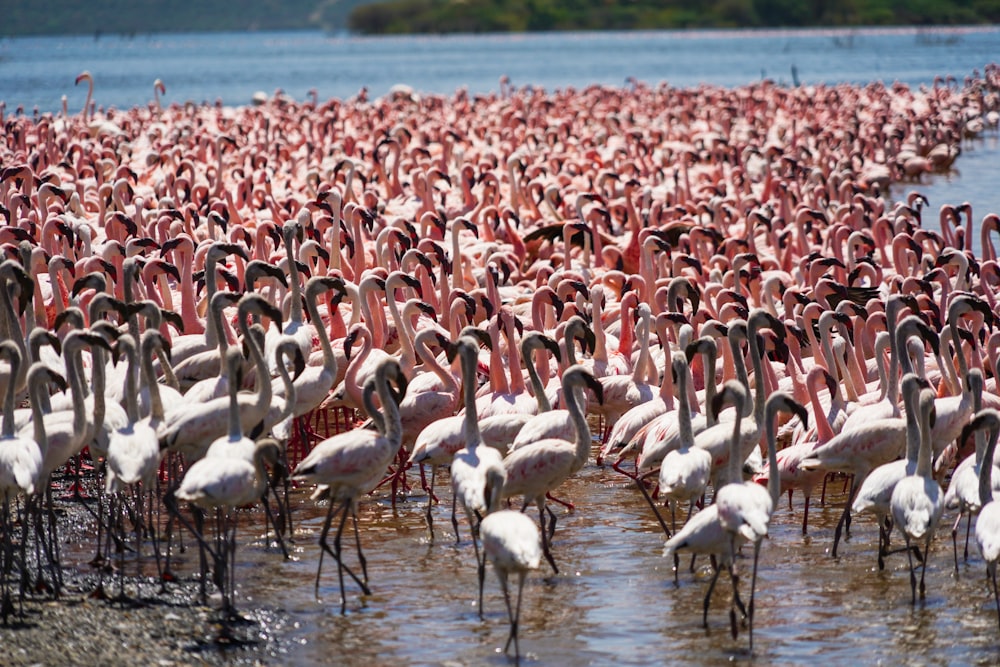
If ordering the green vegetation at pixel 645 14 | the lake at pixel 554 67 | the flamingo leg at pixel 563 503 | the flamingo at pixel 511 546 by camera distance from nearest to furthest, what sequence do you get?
the flamingo at pixel 511 546
the flamingo leg at pixel 563 503
the lake at pixel 554 67
the green vegetation at pixel 645 14

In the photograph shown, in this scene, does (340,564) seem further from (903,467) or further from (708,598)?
(903,467)

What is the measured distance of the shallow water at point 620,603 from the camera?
6316mm

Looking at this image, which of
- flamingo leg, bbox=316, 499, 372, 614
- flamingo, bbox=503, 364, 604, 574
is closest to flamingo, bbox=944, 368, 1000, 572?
flamingo, bbox=503, 364, 604, 574

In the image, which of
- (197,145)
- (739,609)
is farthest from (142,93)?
(739,609)

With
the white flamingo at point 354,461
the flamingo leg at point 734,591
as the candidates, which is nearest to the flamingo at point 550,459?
the white flamingo at point 354,461

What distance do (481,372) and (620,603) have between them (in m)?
2.93

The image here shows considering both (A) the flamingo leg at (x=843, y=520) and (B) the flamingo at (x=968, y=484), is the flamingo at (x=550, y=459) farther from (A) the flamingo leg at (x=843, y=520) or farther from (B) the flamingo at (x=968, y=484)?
(B) the flamingo at (x=968, y=484)

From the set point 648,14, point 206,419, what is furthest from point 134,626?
point 648,14

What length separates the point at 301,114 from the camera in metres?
30.8

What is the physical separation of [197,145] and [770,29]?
286 ft

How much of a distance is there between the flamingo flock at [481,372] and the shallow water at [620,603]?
159 millimetres

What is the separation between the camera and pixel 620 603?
273 inches

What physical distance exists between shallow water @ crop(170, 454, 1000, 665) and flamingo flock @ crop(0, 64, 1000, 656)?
0.16m

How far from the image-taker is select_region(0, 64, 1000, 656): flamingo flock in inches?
266
